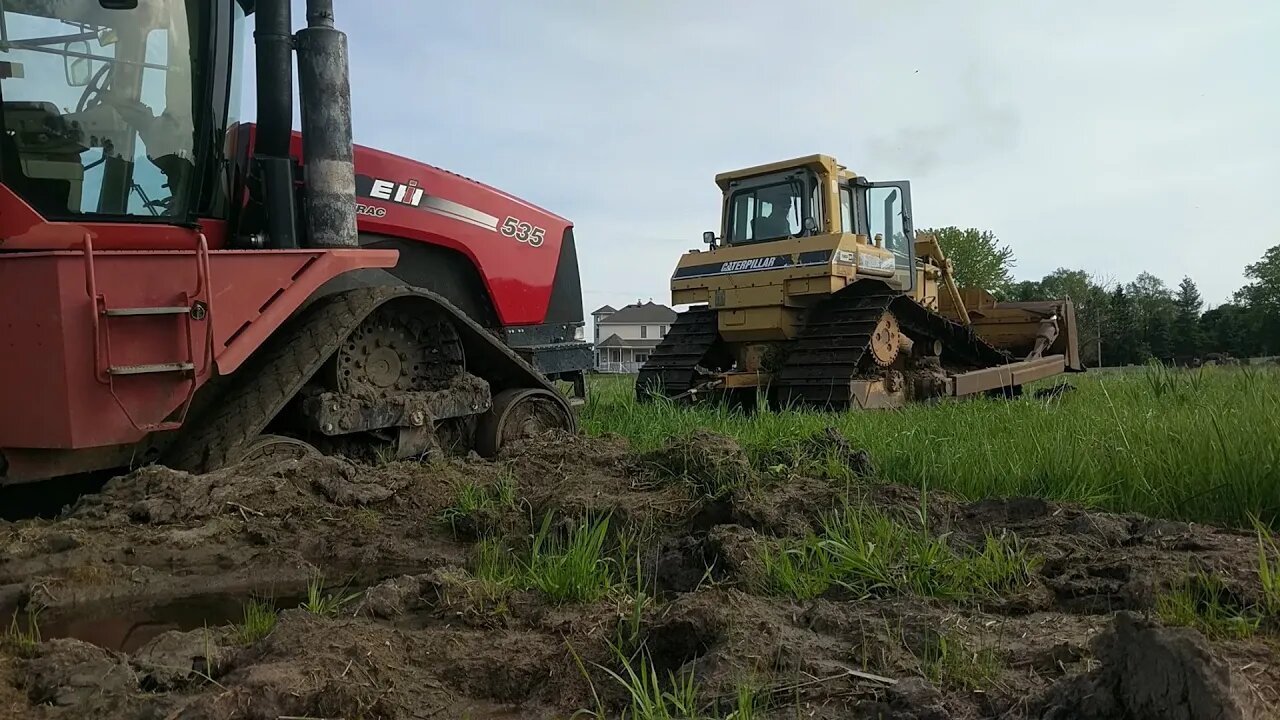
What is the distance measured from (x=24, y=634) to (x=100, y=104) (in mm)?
2444

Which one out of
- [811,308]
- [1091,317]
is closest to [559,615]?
[811,308]

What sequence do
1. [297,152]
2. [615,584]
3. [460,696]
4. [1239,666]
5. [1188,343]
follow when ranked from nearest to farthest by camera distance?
1. [1239,666]
2. [460,696]
3. [615,584]
4. [297,152]
5. [1188,343]

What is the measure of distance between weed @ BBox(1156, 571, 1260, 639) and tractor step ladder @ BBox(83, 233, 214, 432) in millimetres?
3540

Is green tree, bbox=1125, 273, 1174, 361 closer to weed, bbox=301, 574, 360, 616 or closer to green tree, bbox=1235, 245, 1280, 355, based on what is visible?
green tree, bbox=1235, 245, 1280, 355

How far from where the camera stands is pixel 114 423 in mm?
3549

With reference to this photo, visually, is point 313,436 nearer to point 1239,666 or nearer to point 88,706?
point 88,706

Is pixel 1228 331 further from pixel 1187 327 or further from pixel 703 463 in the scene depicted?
pixel 703 463

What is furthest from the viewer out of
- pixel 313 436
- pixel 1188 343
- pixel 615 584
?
pixel 1188 343

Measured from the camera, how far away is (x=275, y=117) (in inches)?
179

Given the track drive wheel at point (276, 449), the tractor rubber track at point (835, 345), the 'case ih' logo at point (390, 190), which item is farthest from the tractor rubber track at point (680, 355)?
the track drive wheel at point (276, 449)

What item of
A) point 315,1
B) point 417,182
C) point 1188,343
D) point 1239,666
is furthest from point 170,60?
point 1188,343

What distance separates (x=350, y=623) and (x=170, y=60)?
307 cm

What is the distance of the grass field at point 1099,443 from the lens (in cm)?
337

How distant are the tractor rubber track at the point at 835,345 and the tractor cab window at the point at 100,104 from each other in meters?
5.59
